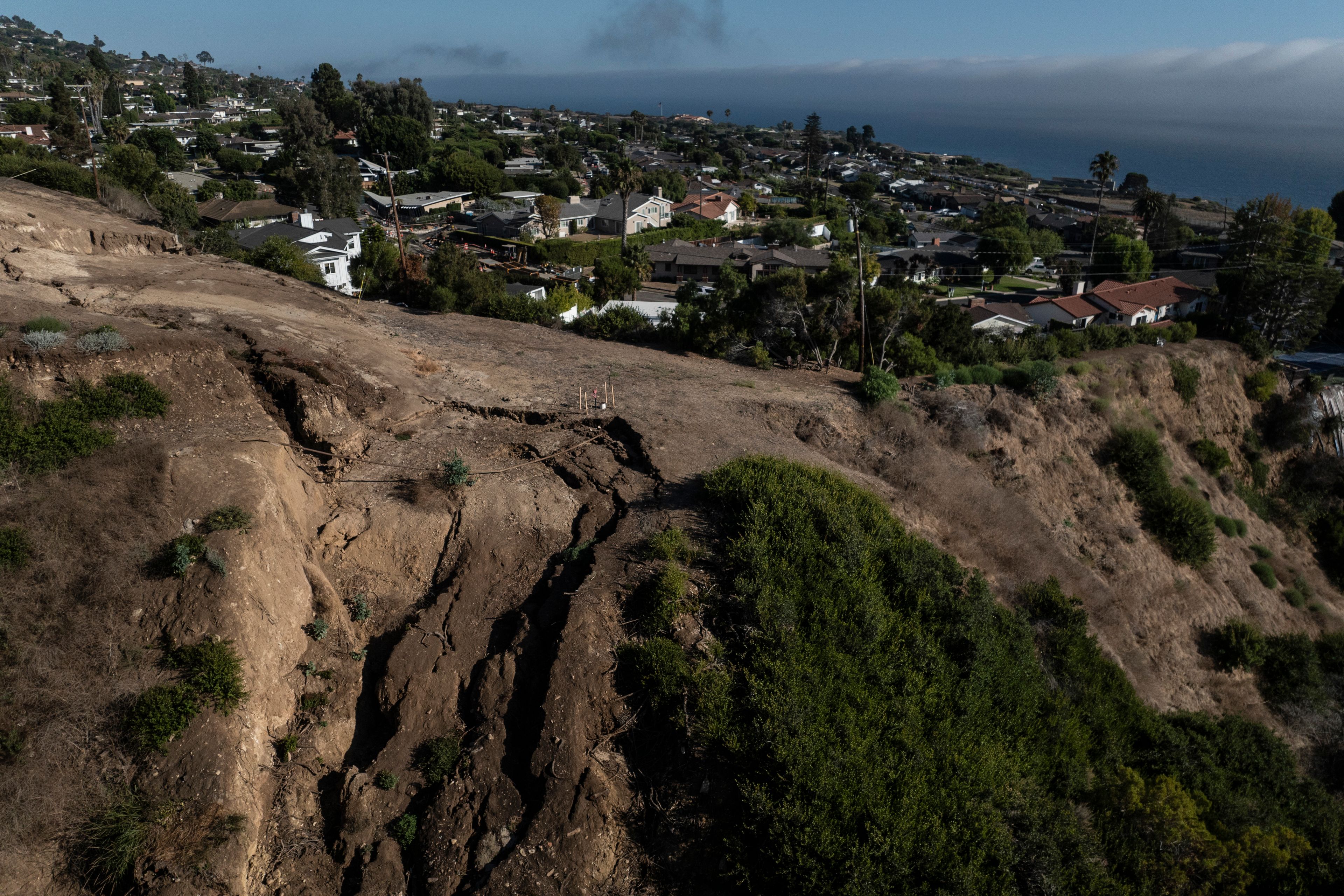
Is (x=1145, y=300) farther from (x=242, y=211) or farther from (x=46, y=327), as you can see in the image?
(x=242, y=211)

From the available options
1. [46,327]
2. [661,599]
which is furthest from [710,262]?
[661,599]

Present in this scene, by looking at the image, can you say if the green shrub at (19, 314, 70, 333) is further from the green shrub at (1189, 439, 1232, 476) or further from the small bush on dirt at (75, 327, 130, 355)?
the green shrub at (1189, 439, 1232, 476)

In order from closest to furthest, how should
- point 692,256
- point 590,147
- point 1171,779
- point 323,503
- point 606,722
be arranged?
point 606,722 < point 1171,779 < point 323,503 < point 692,256 < point 590,147

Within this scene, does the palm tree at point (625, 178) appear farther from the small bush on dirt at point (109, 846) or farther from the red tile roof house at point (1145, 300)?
the small bush on dirt at point (109, 846)

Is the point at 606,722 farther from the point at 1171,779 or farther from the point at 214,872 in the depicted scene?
the point at 1171,779

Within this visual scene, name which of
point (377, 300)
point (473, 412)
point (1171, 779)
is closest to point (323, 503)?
point (473, 412)
